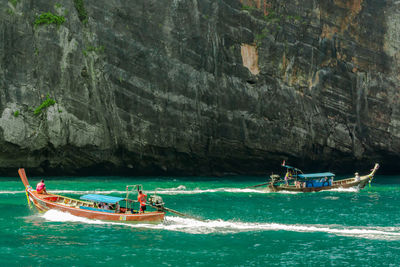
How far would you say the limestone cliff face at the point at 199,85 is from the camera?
181 feet

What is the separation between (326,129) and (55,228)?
4416 centimetres

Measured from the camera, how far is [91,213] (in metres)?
30.5

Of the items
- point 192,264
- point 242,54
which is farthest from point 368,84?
point 192,264

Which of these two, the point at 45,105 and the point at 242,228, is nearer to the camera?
the point at 242,228

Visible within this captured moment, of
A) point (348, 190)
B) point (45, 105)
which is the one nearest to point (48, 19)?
point (45, 105)

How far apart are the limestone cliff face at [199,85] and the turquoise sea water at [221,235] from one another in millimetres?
15964

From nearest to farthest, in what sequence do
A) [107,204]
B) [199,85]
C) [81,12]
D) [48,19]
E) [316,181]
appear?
1. [107,204]
2. [316,181]
3. [48,19]
4. [81,12]
5. [199,85]

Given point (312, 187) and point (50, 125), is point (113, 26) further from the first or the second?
point (312, 187)

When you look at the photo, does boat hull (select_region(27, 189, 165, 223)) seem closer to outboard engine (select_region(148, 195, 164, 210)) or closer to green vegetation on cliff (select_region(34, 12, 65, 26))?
outboard engine (select_region(148, 195, 164, 210))

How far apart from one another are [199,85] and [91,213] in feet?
104

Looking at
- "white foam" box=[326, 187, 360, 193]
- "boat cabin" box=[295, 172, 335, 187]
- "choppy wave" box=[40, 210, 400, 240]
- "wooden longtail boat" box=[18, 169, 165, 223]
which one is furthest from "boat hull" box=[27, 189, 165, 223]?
"white foam" box=[326, 187, 360, 193]

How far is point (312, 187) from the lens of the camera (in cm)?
4881

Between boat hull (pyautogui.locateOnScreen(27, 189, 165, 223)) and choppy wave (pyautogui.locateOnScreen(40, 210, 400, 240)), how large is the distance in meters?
0.28

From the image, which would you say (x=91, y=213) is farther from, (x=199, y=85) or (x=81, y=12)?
(x=81, y=12)
